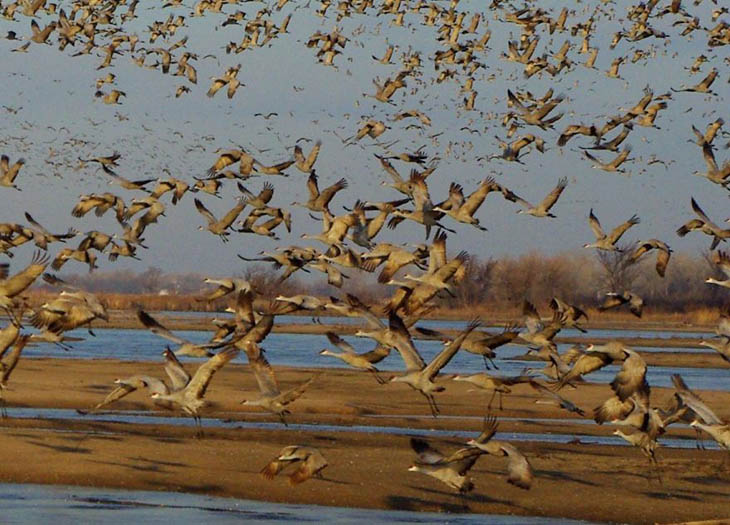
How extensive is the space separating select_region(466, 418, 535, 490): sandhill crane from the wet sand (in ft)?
6.50

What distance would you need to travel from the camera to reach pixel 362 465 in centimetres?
2359

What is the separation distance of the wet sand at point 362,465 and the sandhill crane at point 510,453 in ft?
6.50

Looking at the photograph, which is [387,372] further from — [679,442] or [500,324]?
[500,324]

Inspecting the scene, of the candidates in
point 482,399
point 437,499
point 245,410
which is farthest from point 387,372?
point 437,499

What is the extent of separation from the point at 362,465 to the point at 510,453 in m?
5.47

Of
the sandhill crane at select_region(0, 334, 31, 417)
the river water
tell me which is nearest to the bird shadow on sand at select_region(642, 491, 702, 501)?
the sandhill crane at select_region(0, 334, 31, 417)

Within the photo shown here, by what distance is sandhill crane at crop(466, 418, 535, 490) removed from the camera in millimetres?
17875

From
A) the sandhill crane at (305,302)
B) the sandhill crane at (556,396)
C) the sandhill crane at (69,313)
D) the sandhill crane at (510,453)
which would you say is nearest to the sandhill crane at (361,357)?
the sandhill crane at (305,302)

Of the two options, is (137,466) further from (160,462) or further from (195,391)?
(195,391)

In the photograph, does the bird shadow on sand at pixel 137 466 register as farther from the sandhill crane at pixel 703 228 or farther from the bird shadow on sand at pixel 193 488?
the sandhill crane at pixel 703 228

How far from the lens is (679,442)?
2841cm

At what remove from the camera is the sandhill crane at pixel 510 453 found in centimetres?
1788

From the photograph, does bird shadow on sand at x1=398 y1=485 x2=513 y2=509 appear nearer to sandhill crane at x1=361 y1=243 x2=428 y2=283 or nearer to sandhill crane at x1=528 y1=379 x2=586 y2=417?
sandhill crane at x1=528 y1=379 x2=586 y2=417

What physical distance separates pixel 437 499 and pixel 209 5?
53.1 feet
